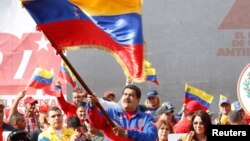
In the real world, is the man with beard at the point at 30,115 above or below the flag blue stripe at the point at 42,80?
below

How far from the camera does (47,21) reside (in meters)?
7.82

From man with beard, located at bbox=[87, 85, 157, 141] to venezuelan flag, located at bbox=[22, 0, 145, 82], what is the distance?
308 mm

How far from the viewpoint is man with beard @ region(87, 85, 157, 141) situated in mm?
7785

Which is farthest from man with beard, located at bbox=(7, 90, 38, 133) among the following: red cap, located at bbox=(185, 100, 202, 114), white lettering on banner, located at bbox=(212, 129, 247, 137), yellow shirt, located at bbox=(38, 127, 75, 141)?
white lettering on banner, located at bbox=(212, 129, 247, 137)

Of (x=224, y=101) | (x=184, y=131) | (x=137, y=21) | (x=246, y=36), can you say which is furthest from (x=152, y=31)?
(x=137, y=21)

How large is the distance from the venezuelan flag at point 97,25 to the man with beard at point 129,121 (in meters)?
0.31

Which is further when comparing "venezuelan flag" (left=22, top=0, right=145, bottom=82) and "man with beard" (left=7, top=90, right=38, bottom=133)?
"man with beard" (left=7, top=90, right=38, bottom=133)

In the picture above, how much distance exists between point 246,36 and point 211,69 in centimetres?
97

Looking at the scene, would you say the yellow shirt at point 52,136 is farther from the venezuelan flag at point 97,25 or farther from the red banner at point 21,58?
the red banner at point 21,58

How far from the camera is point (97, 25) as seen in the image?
26.7 ft

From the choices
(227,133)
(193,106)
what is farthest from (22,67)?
(227,133)

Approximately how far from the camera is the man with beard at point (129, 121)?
7.79 meters

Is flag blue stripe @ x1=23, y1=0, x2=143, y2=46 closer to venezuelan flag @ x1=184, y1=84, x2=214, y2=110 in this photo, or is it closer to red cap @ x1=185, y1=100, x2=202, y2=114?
red cap @ x1=185, y1=100, x2=202, y2=114

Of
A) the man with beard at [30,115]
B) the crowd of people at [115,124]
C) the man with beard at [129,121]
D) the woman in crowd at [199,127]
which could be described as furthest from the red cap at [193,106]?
the man with beard at [129,121]
